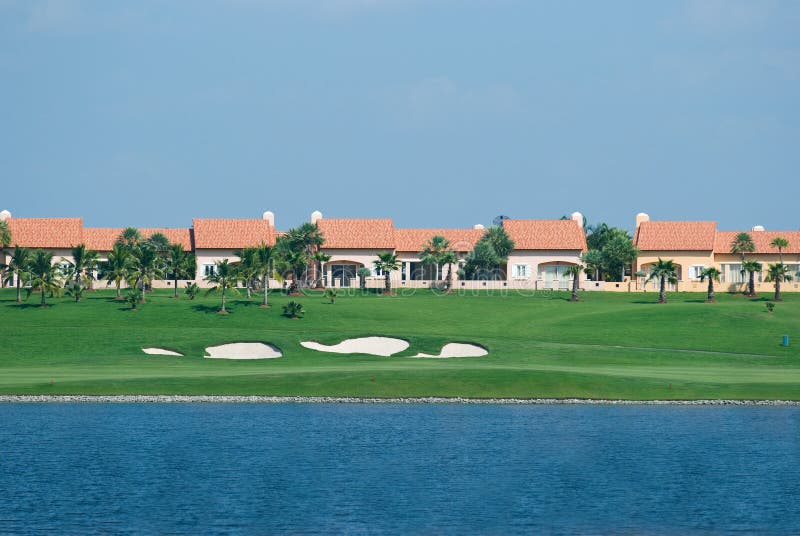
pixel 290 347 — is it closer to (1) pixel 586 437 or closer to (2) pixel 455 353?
(2) pixel 455 353

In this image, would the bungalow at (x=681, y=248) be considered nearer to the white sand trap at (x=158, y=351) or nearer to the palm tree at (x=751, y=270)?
the palm tree at (x=751, y=270)

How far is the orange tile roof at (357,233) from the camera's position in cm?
12233

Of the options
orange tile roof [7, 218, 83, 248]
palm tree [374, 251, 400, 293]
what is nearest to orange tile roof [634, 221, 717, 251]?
palm tree [374, 251, 400, 293]

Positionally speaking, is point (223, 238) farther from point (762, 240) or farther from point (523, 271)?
point (762, 240)

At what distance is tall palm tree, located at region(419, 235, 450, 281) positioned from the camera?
114750 millimetres

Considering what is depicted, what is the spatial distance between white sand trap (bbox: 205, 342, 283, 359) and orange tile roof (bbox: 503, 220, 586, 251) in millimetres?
56037

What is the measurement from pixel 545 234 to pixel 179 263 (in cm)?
4350

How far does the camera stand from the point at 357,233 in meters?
124

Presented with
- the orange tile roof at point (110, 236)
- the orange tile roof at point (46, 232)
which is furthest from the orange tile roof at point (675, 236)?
the orange tile roof at point (46, 232)

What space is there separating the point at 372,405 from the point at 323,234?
70345mm

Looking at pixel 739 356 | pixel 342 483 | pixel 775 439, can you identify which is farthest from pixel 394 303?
pixel 342 483

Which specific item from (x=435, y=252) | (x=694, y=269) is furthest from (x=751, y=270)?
(x=435, y=252)

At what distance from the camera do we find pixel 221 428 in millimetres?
46125

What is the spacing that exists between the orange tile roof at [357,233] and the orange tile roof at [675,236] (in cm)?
3003
